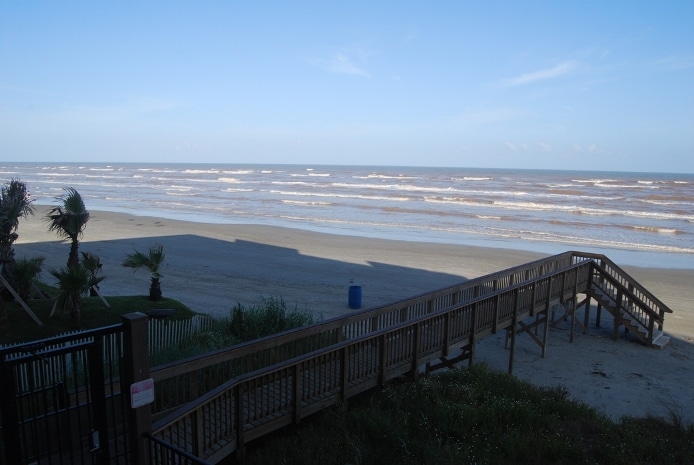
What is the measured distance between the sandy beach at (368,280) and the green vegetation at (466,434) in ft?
8.50

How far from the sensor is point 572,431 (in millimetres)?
8000

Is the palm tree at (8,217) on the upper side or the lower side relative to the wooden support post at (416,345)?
upper

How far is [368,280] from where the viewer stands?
21.0 meters

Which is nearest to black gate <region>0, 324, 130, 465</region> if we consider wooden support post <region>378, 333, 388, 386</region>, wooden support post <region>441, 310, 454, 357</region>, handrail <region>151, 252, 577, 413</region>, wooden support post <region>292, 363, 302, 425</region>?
handrail <region>151, 252, 577, 413</region>

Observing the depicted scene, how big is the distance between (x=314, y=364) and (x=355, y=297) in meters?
8.65

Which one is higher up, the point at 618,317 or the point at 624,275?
the point at 624,275

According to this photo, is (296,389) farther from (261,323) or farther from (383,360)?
(261,323)

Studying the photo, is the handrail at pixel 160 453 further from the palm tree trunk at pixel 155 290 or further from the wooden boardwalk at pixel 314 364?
the palm tree trunk at pixel 155 290

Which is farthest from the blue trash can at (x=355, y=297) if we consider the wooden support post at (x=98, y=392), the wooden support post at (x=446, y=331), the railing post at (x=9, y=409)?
the railing post at (x=9, y=409)

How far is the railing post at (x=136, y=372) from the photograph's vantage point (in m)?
4.82

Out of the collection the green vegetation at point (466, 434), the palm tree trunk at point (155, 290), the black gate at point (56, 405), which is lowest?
the green vegetation at point (466, 434)

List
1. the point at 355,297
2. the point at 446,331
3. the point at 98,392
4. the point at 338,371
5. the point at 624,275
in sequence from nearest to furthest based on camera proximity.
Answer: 1. the point at 98,392
2. the point at 338,371
3. the point at 446,331
4. the point at 624,275
5. the point at 355,297

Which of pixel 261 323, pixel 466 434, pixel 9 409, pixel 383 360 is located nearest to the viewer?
pixel 9 409

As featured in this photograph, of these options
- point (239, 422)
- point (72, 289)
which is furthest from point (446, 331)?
point (72, 289)
